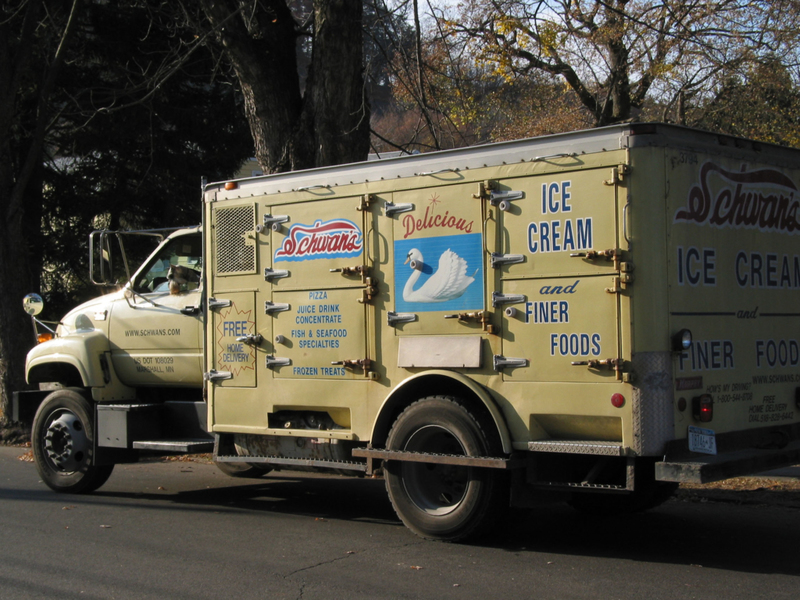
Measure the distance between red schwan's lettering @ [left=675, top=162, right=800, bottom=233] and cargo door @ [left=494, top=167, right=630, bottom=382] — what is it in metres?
0.58

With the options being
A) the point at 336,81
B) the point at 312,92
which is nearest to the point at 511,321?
the point at 336,81

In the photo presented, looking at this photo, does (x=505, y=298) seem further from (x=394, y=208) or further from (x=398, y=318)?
(x=394, y=208)

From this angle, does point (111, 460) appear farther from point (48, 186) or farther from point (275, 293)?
point (48, 186)

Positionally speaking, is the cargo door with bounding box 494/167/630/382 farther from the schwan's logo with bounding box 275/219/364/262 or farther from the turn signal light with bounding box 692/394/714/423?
the schwan's logo with bounding box 275/219/364/262

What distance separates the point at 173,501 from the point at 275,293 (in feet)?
8.41

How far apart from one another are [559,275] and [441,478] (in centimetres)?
188

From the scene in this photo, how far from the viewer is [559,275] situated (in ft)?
19.9

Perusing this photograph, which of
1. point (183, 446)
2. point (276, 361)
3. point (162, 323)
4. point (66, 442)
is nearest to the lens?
point (276, 361)

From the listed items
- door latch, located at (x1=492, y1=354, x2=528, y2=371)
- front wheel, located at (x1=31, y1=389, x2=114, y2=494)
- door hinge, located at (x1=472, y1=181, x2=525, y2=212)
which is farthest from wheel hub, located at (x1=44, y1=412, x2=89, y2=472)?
door hinge, located at (x1=472, y1=181, x2=525, y2=212)

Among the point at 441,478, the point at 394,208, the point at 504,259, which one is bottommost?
the point at 441,478

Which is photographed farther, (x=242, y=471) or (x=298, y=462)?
(x=242, y=471)

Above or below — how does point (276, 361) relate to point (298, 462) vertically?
above

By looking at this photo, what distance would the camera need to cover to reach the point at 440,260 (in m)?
6.66

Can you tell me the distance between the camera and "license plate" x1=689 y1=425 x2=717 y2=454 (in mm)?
5785
